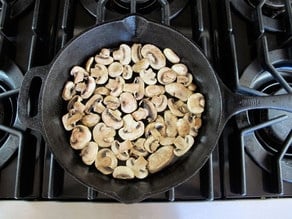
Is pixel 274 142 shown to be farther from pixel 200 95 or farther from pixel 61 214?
pixel 61 214

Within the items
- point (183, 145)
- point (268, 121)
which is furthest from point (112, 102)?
point (268, 121)

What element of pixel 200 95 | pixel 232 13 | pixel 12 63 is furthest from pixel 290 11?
pixel 12 63

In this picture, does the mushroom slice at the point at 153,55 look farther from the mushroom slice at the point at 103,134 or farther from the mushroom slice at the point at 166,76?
the mushroom slice at the point at 103,134

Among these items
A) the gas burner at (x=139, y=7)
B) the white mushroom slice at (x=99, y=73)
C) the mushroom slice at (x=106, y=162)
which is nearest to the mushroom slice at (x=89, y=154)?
the mushroom slice at (x=106, y=162)

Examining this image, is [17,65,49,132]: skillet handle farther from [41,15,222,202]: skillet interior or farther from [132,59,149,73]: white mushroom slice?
[132,59,149,73]: white mushroom slice

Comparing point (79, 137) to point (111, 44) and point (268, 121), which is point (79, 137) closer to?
point (111, 44)

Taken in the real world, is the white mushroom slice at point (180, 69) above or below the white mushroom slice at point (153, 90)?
above
